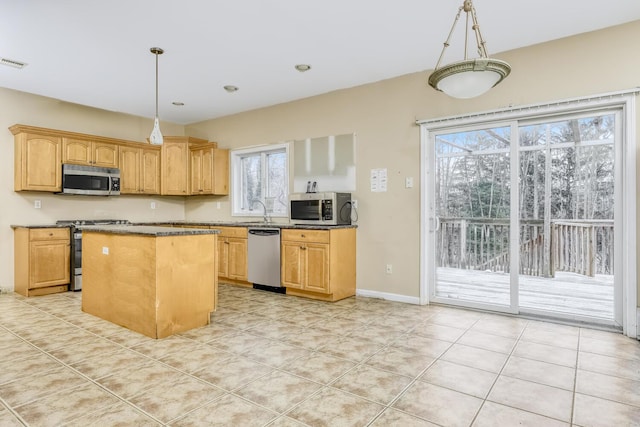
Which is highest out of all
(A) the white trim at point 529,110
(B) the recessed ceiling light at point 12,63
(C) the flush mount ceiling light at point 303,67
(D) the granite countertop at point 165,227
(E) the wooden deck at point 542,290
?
(C) the flush mount ceiling light at point 303,67

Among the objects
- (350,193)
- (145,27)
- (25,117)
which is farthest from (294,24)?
(25,117)

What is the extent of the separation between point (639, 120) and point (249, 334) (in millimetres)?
3712

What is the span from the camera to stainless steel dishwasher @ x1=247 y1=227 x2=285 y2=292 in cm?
465

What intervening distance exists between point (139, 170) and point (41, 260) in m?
1.89

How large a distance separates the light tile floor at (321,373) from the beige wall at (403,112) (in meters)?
0.94

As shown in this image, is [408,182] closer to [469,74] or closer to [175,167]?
[469,74]

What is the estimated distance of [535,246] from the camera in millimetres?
3820

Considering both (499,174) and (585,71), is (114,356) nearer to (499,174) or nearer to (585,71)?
(499,174)

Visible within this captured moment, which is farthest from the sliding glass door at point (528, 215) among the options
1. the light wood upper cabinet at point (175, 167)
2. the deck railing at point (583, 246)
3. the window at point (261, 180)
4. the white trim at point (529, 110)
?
the light wood upper cabinet at point (175, 167)

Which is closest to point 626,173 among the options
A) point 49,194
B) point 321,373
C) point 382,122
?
point 382,122

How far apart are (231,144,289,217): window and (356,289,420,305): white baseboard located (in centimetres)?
161

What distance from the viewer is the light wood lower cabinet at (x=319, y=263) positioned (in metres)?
4.20

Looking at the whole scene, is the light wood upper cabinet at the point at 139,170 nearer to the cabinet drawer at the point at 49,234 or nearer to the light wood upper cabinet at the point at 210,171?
the light wood upper cabinet at the point at 210,171

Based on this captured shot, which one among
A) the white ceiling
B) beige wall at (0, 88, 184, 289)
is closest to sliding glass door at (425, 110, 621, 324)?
the white ceiling
